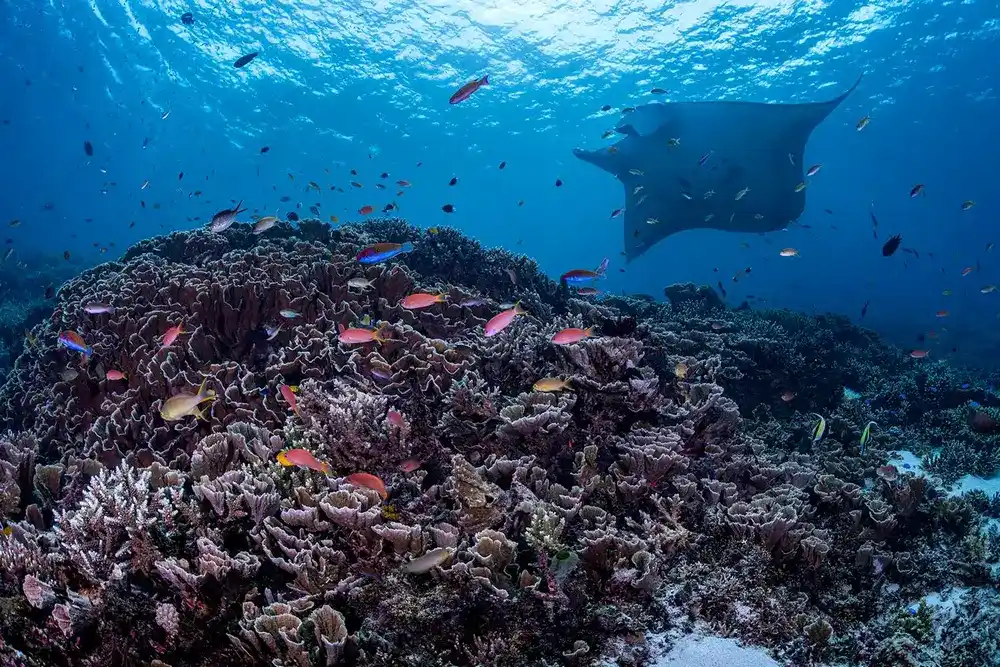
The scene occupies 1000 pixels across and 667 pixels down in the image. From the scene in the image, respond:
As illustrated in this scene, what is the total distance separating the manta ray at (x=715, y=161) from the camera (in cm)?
1727

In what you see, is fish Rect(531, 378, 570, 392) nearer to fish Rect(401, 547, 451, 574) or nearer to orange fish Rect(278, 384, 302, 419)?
fish Rect(401, 547, 451, 574)

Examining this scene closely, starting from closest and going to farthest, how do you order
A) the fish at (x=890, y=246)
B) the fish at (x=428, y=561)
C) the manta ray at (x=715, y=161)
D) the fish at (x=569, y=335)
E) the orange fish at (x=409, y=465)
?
the fish at (x=428, y=561)
the orange fish at (x=409, y=465)
the fish at (x=569, y=335)
the fish at (x=890, y=246)
the manta ray at (x=715, y=161)

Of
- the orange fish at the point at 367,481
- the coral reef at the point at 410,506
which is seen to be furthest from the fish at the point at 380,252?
the orange fish at the point at 367,481

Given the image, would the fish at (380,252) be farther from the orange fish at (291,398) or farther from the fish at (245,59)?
the fish at (245,59)

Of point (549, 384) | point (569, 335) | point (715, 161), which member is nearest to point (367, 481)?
point (549, 384)

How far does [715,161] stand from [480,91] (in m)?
24.2

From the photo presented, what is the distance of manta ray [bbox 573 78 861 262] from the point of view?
17266 millimetres

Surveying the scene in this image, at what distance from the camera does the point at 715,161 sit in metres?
18.4

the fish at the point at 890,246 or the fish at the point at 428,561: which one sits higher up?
the fish at the point at 890,246

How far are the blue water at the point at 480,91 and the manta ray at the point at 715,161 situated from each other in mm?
9104

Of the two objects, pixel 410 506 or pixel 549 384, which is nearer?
pixel 410 506

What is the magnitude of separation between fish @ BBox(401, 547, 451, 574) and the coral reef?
0.02 metres

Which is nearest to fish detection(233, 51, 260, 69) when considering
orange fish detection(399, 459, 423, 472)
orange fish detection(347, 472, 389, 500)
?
orange fish detection(399, 459, 423, 472)

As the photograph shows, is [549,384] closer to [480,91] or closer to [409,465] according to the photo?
[409,465]
